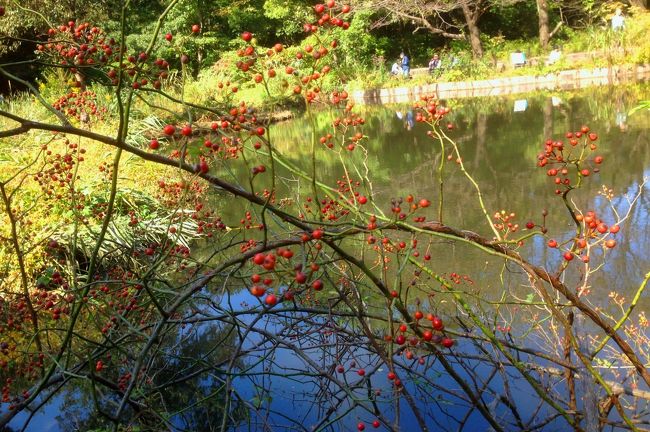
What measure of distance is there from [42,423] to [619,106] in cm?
1104

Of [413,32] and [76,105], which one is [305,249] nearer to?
[76,105]

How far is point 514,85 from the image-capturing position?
700 inches

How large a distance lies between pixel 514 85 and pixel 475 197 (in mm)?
12628

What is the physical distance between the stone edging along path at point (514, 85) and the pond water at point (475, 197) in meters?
2.06

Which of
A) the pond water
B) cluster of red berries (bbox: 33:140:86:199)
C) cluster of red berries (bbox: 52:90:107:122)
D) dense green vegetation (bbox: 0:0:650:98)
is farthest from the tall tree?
cluster of red berries (bbox: 33:140:86:199)

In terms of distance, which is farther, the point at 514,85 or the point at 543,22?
the point at 543,22

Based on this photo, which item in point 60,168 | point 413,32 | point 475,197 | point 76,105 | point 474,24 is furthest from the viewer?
point 413,32

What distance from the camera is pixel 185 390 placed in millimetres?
3244

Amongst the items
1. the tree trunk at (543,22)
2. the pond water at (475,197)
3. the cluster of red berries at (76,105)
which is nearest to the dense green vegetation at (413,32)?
the tree trunk at (543,22)

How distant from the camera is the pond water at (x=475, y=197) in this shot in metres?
2.79

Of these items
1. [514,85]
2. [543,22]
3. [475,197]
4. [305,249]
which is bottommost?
[475,197]

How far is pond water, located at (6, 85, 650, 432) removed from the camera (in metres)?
2.79

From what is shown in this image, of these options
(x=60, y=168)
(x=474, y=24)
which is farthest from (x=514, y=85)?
(x=60, y=168)

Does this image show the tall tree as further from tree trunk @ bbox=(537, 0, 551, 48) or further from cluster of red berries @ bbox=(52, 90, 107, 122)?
cluster of red berries @ bbox=(52, 90, 107, 122)
